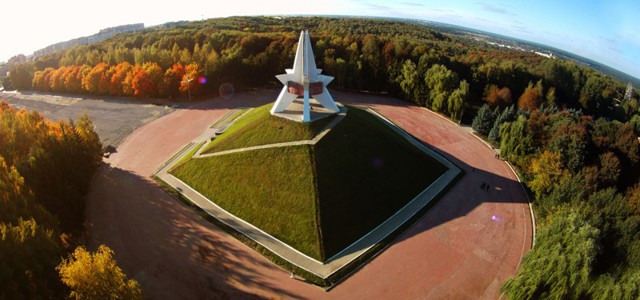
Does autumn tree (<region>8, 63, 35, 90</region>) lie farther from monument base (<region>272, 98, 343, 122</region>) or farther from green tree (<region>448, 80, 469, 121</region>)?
green tree (<region>448, 80, 469, 121</region>)

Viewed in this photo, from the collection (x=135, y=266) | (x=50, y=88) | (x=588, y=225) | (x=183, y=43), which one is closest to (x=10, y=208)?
(x=135, y=266)

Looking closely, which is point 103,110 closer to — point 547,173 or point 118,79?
point 118,79

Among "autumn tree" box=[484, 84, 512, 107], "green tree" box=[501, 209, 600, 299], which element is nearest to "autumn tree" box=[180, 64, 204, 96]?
"autumn tree" box=[484, 84, 512, 107]

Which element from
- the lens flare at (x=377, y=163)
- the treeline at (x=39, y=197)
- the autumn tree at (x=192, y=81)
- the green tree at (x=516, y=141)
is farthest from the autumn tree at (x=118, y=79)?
the green tree at (x=516, y=141)

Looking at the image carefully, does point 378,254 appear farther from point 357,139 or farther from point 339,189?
point 357,139

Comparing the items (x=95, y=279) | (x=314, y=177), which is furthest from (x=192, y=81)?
(x=95, y=279)

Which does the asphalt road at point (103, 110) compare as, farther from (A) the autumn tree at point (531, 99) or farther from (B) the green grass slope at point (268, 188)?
(A) the autumn tree at point (531, 99)
